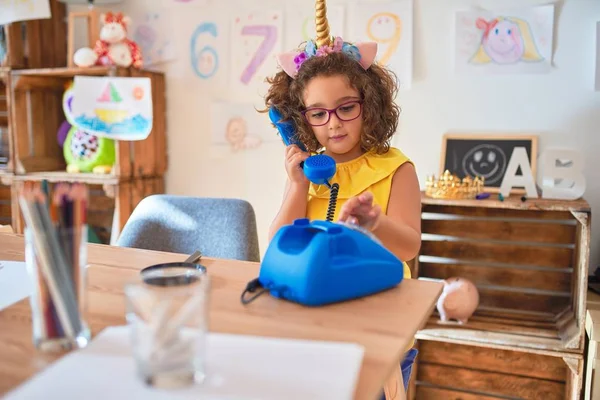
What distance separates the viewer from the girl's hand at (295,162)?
1.19 m

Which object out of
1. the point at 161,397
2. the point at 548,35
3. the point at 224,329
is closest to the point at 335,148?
the point at 224,329

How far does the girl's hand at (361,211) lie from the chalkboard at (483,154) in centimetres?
132

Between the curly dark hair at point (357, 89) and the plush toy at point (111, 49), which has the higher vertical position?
the plush toy at point (111, 49)

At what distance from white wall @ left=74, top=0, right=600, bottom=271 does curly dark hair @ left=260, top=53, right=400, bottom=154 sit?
2.80 ft

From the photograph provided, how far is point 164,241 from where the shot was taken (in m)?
1.49

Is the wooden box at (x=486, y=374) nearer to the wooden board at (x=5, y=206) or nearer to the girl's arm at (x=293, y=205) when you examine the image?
the girl's arm at (x=293, y=205)

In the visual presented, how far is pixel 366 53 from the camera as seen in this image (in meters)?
1.24

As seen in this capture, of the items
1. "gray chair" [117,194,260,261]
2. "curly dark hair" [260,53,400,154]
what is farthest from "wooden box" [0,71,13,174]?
"curly dark hair" [260,53,400,154]

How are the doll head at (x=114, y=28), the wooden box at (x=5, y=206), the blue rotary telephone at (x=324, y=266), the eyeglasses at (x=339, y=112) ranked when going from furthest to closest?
the wooden box at (x=5, y=206) → the doll head at (x=114, y=28) → the eyeglasses at (x=339, y=112) → the blue rotary telephone at (x=324, y=266)

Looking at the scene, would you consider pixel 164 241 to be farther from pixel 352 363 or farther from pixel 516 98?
pixel 516 98

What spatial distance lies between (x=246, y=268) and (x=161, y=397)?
49cm

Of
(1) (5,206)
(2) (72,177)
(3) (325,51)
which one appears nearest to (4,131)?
(1) (5,206)

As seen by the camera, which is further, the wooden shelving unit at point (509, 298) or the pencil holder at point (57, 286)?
the wooden shelving unit at point (509, 298)

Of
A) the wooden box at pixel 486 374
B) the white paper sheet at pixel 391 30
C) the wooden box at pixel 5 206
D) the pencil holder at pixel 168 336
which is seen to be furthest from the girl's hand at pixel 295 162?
the wooden box at pixel 5 206
